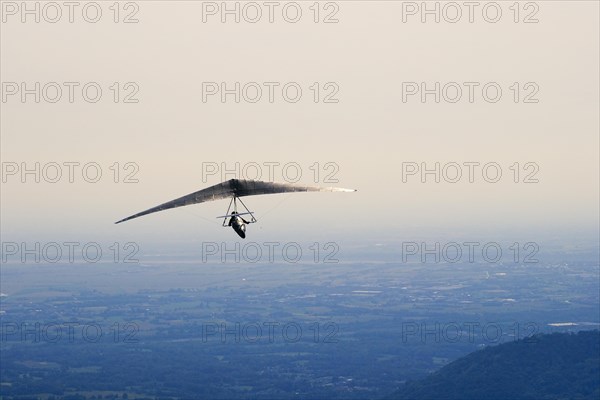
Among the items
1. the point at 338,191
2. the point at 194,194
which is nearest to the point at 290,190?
the point at 338,191

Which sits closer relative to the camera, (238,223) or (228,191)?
(228,191)

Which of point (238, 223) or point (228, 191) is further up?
point (228, 191)

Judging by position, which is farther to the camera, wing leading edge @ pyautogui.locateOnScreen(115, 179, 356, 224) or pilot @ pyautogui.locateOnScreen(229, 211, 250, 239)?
pilot @ pyautogui.locateOnScreen(229, 211, 250, 239)

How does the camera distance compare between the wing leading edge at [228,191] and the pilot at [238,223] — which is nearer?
the wing leading edge at [228,191]

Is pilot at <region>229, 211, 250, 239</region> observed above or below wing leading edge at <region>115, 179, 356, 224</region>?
below

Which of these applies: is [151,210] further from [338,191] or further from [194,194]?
Answer: [338,191]

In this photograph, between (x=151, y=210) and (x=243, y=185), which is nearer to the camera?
(x=151, y=210)

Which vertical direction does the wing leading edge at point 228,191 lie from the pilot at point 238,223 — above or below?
above

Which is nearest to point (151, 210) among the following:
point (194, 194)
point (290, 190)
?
point (194, 194)

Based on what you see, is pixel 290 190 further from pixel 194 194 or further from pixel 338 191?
pixel 194 194
